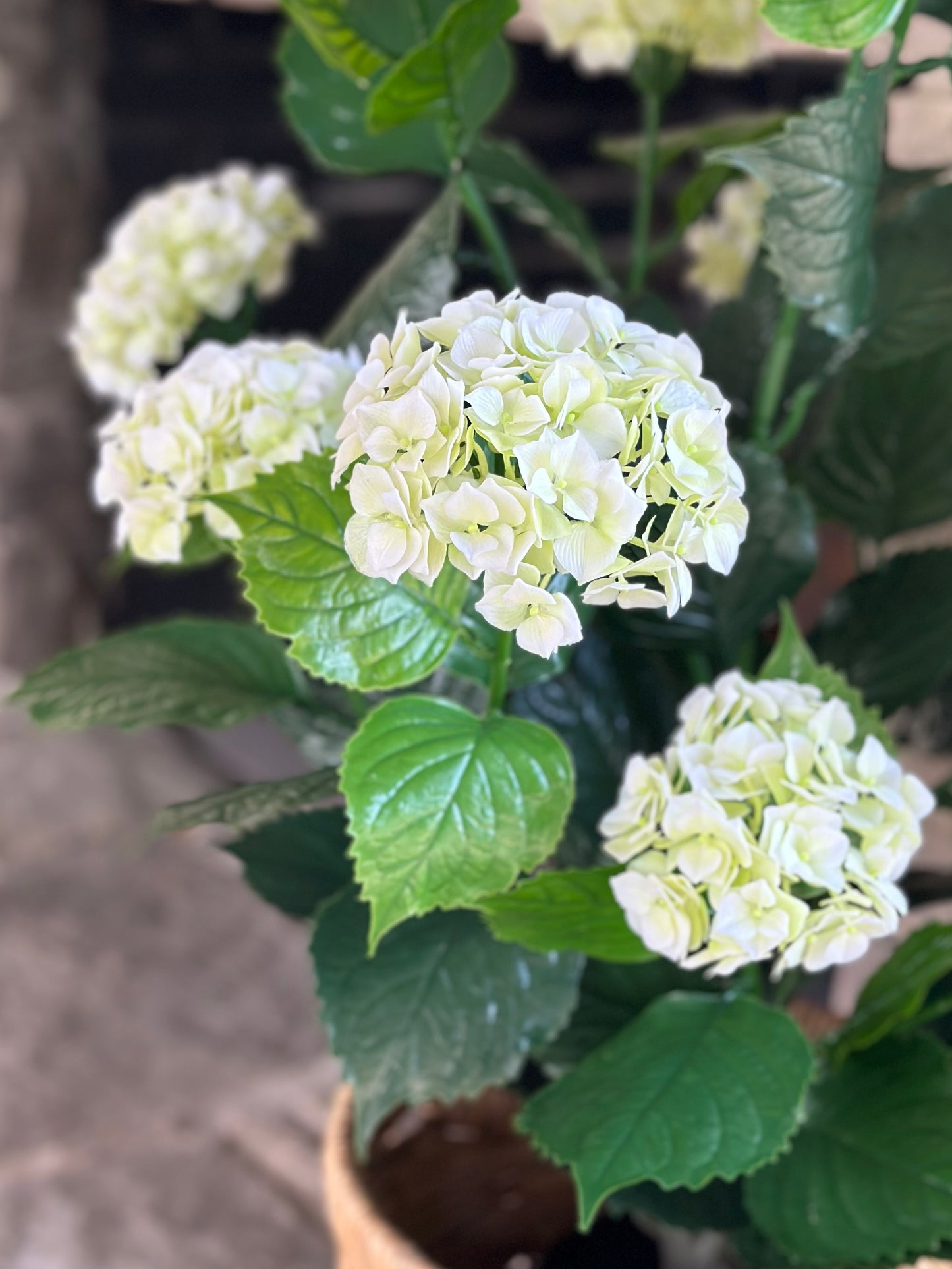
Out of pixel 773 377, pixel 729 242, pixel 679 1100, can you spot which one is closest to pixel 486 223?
pixel 773 377

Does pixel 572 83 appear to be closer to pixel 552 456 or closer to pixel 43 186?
pixel 43 186

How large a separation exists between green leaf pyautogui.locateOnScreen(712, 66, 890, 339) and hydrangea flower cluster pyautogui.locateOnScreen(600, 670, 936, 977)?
142mm

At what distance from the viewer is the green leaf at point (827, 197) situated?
387mm

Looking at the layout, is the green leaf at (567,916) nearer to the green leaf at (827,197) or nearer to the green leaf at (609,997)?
the green leaf at (609,997)

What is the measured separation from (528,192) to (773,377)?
5.5 inches

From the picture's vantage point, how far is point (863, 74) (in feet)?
1.34

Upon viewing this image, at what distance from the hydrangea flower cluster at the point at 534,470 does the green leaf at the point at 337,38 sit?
0.22 metres

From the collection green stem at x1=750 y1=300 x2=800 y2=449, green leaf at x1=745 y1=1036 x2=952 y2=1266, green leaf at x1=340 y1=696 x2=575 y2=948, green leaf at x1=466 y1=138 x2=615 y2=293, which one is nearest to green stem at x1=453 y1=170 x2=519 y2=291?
green leaf at x1=466 y1=138 x2=615 y2=293

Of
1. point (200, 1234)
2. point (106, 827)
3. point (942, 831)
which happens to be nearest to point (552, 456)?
point (942, 831)

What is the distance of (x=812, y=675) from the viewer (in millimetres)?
431

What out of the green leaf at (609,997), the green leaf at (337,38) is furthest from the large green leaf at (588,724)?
the green leaf at (337,38)

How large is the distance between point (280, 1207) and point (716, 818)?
27.3 inches

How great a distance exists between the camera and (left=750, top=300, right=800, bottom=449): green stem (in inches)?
18.8

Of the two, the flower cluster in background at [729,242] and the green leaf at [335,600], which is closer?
the green leaf at [335,600]
